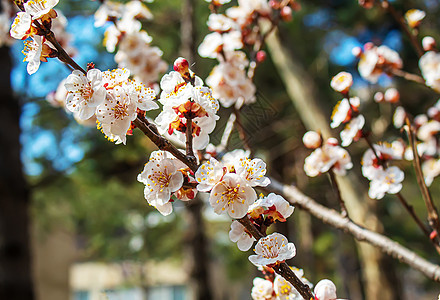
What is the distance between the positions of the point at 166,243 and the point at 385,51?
9355mm

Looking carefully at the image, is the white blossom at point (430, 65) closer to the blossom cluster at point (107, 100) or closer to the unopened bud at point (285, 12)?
the unopened bud at point (285, 12)

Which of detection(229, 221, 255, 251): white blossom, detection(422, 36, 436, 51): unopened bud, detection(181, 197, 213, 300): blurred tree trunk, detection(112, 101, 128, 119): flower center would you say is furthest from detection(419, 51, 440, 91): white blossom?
detection(181, 197, 213, 300): blurred tree trunk

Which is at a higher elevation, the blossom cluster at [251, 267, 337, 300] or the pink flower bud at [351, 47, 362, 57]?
the pink flower bud at [351, 47, 362, 57]

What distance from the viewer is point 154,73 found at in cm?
193

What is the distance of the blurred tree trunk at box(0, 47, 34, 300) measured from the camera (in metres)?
3.67

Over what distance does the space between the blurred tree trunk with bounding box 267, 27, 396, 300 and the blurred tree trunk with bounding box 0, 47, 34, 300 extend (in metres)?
2.63

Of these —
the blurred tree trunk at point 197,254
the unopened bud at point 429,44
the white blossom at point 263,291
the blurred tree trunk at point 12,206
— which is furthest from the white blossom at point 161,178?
the blurred tree trunk at point 197,254

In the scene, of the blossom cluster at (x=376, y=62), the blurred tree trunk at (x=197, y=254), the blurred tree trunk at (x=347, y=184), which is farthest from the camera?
the blurred tree trunk at (x=197, y=254)

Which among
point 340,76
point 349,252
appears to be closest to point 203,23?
point 340,76

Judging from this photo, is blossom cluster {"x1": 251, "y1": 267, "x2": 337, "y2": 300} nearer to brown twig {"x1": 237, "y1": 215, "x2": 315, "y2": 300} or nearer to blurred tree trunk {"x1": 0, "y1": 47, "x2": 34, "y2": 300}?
brown twig {"x1": 237, "y1": 215, "x2": 315, "y2": 300}

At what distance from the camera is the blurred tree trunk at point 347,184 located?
295 centimetres

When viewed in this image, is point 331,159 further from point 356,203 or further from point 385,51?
point 356,203

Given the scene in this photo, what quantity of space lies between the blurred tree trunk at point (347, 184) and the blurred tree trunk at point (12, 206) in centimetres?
263

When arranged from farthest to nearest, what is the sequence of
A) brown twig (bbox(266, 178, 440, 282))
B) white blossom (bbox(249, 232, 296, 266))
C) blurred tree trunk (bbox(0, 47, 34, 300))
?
1. blurred tree trunk (bbox(0, 47, 34, 300))
2. brown twig (bbox(266, 178, 440, 282))
3. white blossom (bbox(249, 232, 296, 266))
